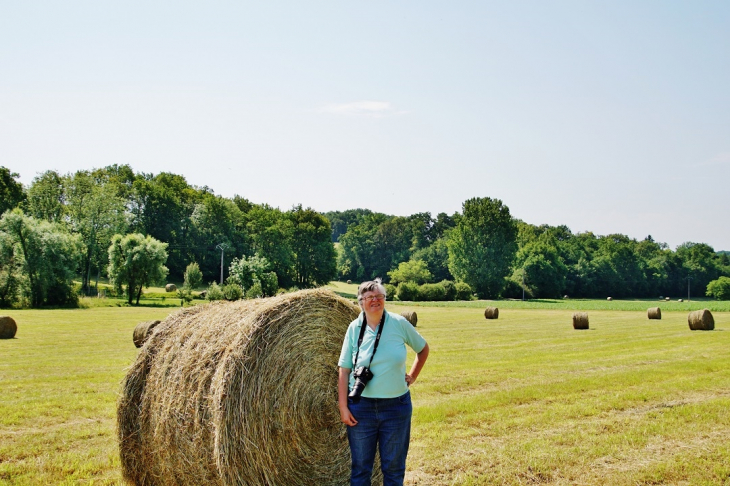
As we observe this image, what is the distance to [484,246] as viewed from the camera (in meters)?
98.9

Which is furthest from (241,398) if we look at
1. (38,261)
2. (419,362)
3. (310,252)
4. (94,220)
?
(310,252)

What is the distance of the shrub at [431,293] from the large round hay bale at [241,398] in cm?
7028

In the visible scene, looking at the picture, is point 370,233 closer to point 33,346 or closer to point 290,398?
point 33,346

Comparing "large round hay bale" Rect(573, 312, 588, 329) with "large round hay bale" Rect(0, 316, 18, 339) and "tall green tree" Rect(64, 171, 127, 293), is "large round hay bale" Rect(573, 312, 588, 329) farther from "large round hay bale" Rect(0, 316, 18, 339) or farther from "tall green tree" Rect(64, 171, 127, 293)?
"tall green tree" Rect(64, 171, 127, 293)

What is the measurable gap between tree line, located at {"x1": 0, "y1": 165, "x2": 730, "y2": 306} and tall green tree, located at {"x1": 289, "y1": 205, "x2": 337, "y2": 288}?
0.16 metres

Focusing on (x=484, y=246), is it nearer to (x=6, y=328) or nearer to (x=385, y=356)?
(x=6, y=328)

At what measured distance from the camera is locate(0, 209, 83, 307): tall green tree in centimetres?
4966

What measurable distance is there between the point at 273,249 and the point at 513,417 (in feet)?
253

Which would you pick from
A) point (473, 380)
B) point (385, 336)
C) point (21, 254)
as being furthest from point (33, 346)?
point (21, 254)

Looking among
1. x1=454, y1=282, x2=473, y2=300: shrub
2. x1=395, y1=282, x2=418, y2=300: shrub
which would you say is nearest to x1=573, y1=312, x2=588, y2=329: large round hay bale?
x1=395, y1=282, x2=418, y2=300: shrub

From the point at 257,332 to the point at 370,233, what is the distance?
124116 millimetres

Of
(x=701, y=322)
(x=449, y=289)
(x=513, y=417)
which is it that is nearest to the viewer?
(x=513, y=417)

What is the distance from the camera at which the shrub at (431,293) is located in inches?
3044

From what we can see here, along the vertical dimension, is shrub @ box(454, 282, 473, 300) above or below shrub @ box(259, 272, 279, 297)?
below
